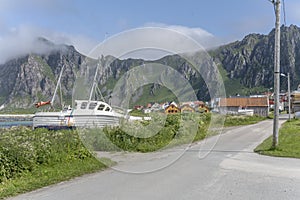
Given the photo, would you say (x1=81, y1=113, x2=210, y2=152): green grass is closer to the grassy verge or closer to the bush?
the bush

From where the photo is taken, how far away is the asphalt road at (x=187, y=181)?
6566 mm

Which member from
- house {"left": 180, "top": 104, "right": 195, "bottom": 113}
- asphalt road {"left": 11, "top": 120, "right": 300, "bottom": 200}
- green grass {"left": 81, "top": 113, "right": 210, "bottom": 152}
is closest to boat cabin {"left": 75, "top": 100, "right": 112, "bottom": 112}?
green grass {"left": 81, "top": 113, "right": 210, "bottom": 152}

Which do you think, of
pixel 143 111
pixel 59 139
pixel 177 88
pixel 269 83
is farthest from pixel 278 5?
pixel 269 83

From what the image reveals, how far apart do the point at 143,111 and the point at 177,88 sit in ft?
16.4

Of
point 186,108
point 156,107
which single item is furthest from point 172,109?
point 156,107

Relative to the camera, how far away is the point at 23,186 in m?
7.27

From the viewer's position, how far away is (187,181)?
25.6 ft

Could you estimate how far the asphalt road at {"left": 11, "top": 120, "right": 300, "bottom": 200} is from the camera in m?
6.57

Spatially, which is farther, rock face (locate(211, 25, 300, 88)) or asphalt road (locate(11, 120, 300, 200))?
rock face (locate(211, 25, 300, 88))

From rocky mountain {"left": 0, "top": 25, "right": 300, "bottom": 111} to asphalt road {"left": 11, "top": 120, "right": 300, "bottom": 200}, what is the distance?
2.95 m

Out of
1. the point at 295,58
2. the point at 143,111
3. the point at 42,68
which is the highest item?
the point at 295,58

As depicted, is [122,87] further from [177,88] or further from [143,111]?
[143,111]

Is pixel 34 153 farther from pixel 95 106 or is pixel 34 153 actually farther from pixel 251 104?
pixel 251 104

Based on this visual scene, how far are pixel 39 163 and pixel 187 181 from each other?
13.7 feet
